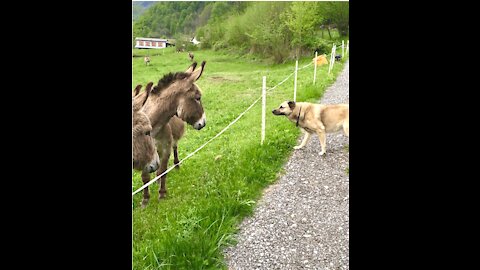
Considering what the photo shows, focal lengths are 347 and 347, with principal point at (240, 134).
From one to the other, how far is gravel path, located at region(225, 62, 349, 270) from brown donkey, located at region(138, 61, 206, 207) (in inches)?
25.2

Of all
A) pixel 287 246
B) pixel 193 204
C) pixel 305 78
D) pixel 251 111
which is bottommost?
pixel 287 246

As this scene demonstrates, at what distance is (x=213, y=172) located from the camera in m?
2.37

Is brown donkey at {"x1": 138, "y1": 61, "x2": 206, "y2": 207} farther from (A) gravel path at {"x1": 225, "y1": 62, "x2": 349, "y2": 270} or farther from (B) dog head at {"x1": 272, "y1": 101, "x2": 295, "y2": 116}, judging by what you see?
(B) dog head at {"x1": 272, "y1": 101, "x2": 295, "y2": 116}

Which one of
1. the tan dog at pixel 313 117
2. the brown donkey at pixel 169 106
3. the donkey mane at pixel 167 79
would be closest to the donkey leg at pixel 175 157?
the brown donkey at pixel 169 106

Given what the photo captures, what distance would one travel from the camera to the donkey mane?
2158 mm

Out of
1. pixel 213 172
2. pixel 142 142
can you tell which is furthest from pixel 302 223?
pixel 142 142

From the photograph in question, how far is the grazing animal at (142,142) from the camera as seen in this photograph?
200cm

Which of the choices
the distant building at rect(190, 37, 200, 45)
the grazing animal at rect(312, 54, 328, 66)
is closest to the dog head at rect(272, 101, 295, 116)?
the grazing animal at rect(312, 54, 328, 66)
